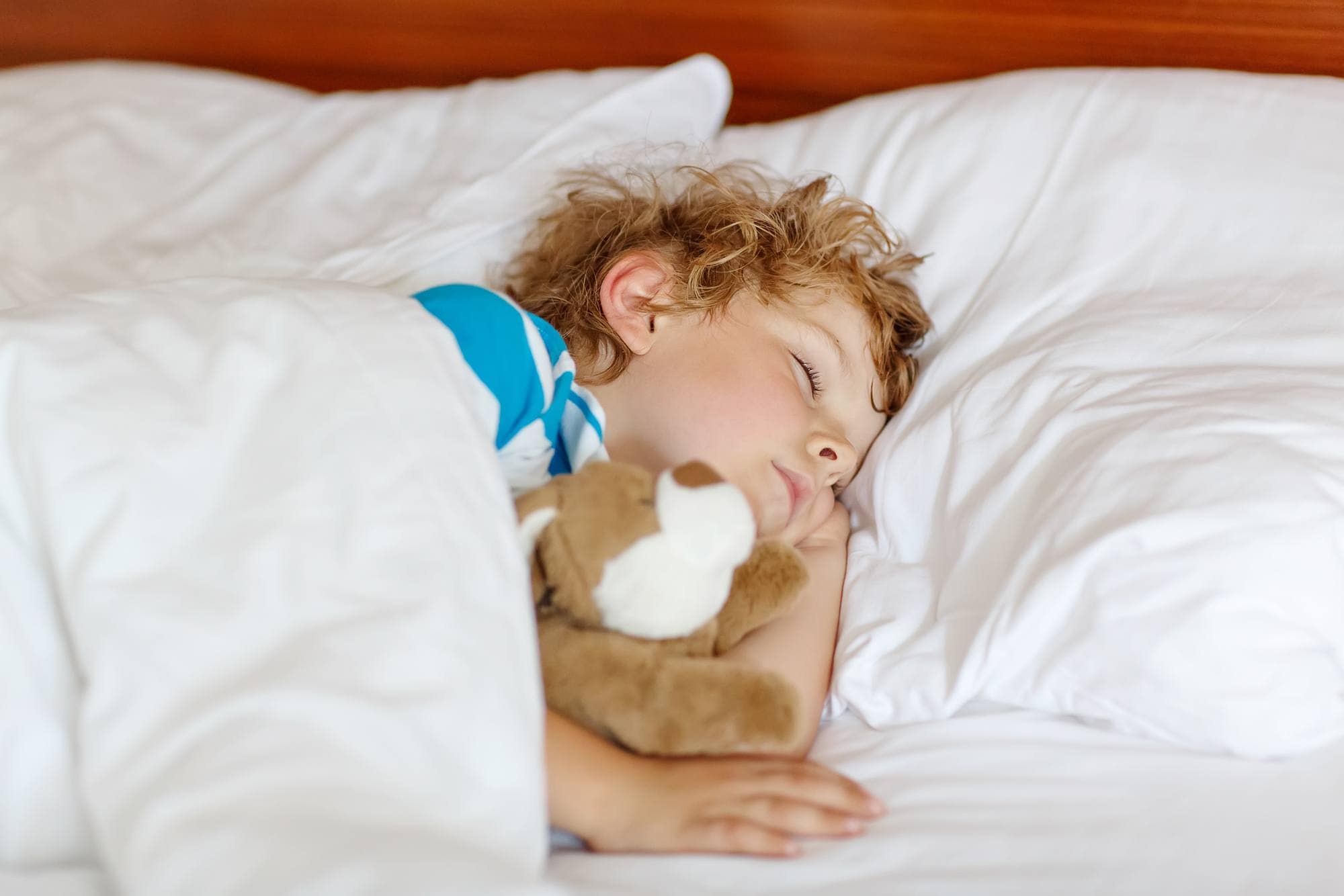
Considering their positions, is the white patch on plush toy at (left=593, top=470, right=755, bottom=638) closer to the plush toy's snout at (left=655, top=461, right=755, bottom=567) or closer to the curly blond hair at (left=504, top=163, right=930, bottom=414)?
the plush toy's snout at (left=655, top=461, right=755, bottom=567)

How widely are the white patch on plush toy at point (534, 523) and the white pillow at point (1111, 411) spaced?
0.28 meters

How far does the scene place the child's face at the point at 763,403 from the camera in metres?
0.93

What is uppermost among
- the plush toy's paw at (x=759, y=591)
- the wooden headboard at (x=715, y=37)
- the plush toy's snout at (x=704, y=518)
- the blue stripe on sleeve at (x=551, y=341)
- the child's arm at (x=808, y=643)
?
the wooden headboard at (x=715, y=37)

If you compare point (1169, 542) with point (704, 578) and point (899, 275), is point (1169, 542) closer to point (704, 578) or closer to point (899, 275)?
point (704, 578)

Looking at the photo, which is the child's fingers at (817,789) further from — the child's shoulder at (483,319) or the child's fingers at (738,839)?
the child's shoulder at (483,319)

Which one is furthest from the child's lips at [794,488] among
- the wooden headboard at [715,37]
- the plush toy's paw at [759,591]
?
the wooden headboard at [715,37]

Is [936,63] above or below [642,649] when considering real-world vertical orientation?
above

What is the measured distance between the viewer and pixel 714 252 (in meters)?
1.07

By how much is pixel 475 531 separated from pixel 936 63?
0.89 m

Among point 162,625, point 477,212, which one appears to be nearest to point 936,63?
point 477,212

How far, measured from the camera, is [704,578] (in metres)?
0.71

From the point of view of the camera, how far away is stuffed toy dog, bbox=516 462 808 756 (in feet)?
2.30

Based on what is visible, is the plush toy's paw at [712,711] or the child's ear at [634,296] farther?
the child's ear at [634,296]

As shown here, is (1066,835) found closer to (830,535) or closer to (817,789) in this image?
(817,789)
